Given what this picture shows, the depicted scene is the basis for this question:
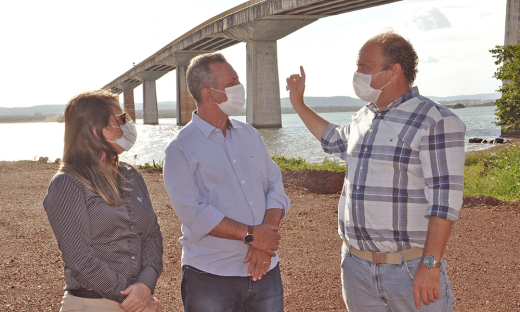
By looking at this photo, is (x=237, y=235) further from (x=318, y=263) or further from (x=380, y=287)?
(x=318, y=263)

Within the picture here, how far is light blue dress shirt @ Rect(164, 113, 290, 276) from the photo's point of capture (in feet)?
9.54

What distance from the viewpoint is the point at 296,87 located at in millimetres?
3607

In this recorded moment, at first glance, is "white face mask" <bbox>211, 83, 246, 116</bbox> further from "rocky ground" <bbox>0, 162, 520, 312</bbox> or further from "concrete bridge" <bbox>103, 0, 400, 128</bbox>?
"concrete bridge" <bbox>103, 0, 400, 128</bbox>

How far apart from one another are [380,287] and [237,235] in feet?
2.93

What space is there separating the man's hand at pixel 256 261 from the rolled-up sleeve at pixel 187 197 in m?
0.30

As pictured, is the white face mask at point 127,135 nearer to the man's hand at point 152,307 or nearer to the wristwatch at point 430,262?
the man's hand at point 152,307

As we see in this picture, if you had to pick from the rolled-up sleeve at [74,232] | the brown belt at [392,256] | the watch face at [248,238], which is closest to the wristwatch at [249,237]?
the watch face at [248,238]

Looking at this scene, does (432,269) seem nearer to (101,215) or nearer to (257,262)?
(257,262)

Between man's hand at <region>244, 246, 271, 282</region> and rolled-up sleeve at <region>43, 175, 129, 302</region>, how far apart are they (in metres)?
0.81

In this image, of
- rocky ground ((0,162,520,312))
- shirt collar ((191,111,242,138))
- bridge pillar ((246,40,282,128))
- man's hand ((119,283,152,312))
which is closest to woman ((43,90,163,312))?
man's hand ((119,283,152,312))

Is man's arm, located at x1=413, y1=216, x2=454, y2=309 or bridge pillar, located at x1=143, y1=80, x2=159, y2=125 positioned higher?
bridge pillar, located at x1=143, y1=80, x2=159, y2=125

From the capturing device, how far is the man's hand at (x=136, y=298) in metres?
2.71

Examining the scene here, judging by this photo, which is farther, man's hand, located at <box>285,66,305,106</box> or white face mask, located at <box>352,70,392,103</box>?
man's hand, located at <box>285,66,305,106</box>

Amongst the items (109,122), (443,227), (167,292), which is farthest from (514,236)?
(109,122)
